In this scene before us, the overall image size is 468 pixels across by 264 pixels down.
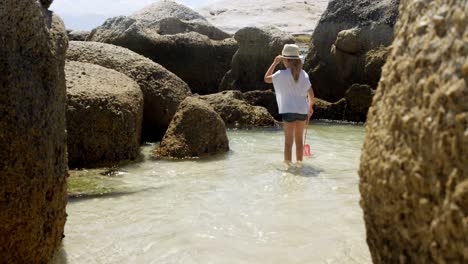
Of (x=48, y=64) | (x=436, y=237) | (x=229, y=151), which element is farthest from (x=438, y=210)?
(x=229, y=151)

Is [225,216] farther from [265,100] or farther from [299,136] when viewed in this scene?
[265,100]

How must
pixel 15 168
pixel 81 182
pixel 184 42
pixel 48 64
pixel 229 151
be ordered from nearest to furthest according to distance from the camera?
pixel 15 168 → pixel 48 64 → pixel 81 182 → pixel 229 151 → pixel 184 42

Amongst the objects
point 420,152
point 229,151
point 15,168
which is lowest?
point 229,151

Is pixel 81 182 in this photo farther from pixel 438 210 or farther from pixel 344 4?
pixel 344 4

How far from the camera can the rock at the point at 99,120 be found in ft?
24.7

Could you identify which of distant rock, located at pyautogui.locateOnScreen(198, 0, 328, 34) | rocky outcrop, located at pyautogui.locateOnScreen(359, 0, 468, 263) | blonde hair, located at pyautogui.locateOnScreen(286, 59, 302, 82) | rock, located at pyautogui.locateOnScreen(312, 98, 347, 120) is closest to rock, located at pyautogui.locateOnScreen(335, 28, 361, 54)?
rock, located at pyautogui.locateOnScreen(312, 98, 347, 120)

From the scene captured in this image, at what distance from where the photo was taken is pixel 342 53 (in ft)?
48.5

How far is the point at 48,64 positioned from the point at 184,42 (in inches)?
514

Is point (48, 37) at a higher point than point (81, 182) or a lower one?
higher

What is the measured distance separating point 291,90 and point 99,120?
235cm

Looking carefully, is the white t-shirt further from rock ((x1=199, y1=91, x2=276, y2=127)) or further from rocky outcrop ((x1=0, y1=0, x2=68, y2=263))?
rock ((x1=199, y1=91, x2=276, y2=127))

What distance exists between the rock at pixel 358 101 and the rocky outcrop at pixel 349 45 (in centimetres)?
43

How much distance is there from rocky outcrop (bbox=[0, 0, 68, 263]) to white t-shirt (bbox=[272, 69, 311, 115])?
403 cm

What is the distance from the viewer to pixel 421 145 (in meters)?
2.01
